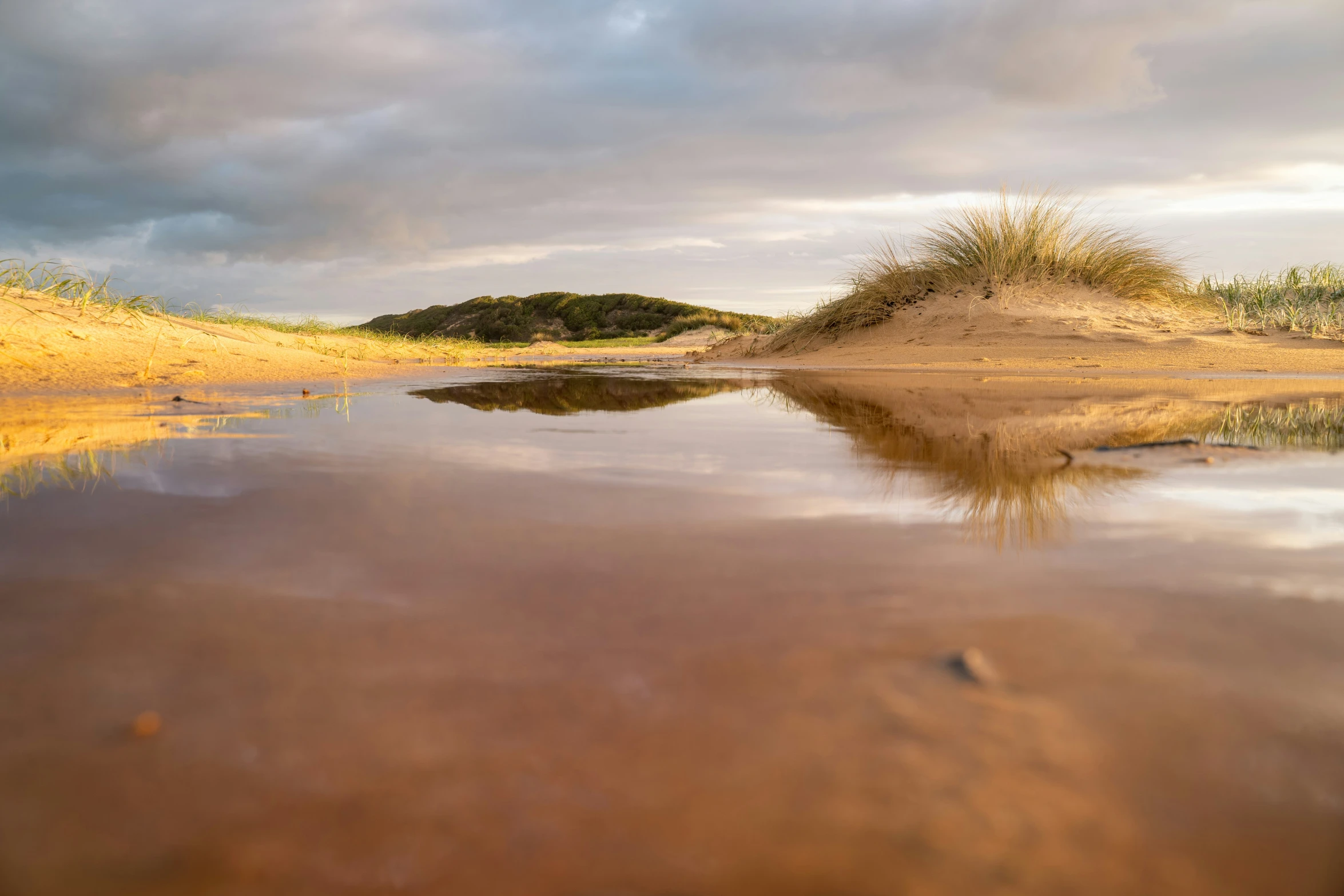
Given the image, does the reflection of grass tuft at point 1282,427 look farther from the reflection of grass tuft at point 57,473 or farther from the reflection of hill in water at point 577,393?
the reflection of grass tuft at point 57,473

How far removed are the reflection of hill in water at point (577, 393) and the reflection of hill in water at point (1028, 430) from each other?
0.87 meters

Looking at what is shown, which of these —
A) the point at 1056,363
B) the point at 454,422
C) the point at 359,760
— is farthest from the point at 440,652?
the point at 1056,363

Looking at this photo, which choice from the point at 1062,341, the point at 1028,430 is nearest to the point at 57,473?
the point at 1028,430

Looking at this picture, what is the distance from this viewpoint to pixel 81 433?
9.71ft

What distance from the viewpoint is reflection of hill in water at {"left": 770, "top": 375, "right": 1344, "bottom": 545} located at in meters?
1.85

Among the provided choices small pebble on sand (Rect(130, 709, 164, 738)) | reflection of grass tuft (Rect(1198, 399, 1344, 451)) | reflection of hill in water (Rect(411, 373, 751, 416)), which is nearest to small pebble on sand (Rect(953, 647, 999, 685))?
small pebble on sand (Rect(130, 709, 164, 738))

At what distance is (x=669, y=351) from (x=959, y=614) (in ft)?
63.8

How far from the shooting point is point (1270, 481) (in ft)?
6.70

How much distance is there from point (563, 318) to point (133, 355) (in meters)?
32.9

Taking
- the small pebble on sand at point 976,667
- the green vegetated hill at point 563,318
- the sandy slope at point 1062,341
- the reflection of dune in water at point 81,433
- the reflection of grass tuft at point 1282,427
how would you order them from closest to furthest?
the small pebble on sand at point 976,667 → the reflection of dune in water at point 81,433 → the reflection of grass tuft at point 1282,427 → the sandy slope at point 1062,341 → the green vegetated hill at point 563,318

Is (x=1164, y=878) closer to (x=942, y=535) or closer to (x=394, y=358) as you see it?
(x=942, y=535)

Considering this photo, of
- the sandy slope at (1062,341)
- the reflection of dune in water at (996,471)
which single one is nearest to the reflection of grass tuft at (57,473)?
the reflection of dune in water at (996,471)

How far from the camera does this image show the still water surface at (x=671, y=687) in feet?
2.18

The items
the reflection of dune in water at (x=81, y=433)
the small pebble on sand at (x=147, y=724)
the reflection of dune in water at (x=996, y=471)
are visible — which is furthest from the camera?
the reflection of dune in water at (x=81, y=433)
